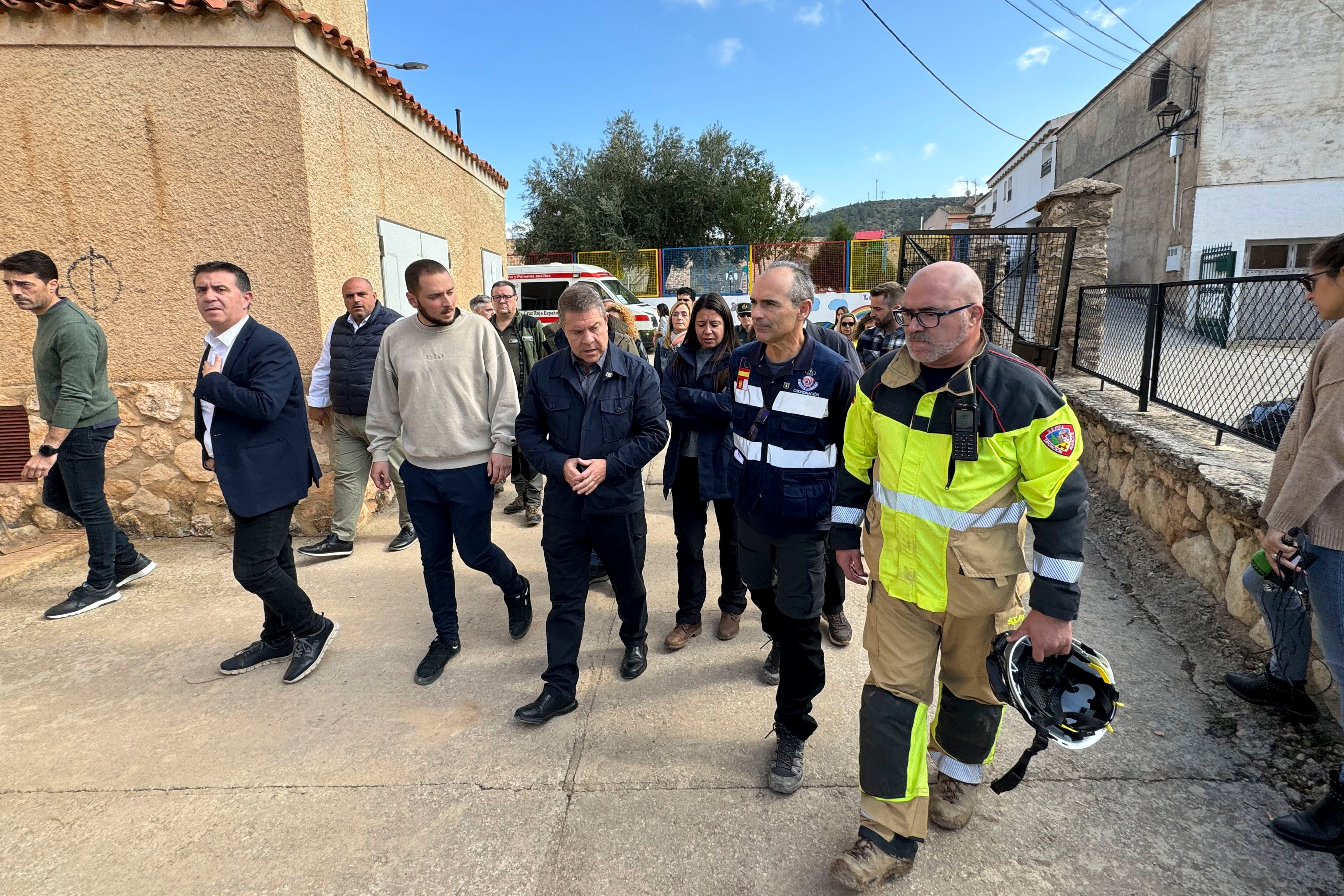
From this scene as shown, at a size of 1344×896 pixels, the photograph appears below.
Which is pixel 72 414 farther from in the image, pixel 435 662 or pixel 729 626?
pixel 729 626

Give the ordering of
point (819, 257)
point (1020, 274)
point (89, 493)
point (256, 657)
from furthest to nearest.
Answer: point (819, 257) → point (1020, 274) → point (89, 493) → point (256, 657)

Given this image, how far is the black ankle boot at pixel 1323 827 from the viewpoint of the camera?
2121 millimetres

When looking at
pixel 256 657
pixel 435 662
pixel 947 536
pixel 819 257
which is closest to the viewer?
pixel 947 536

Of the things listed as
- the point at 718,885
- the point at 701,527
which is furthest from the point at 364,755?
the point at 701,527

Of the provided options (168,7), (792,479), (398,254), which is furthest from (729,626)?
(168,7)

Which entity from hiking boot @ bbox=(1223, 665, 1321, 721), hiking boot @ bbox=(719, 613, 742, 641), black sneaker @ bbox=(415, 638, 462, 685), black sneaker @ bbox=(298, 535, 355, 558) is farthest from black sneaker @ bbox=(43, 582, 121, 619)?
hiking boot @ bbox=(1223, 665, 1321, 721)

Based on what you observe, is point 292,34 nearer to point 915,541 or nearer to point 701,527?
point 701,527

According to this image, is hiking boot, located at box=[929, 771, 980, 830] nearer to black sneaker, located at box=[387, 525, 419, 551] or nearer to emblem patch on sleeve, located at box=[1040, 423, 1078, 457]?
emblem patch on sleeve, located at box=[1040, 423, 1078, 457]

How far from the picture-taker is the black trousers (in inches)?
97.4

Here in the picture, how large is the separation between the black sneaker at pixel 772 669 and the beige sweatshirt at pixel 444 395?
1578 millimetres

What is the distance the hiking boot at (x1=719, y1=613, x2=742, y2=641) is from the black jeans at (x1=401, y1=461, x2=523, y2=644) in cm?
117

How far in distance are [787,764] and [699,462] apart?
152 centimetres

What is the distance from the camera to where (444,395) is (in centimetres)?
327

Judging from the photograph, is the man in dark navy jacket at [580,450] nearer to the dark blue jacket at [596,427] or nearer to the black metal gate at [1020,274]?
the dark blue jacket at [596,427]
